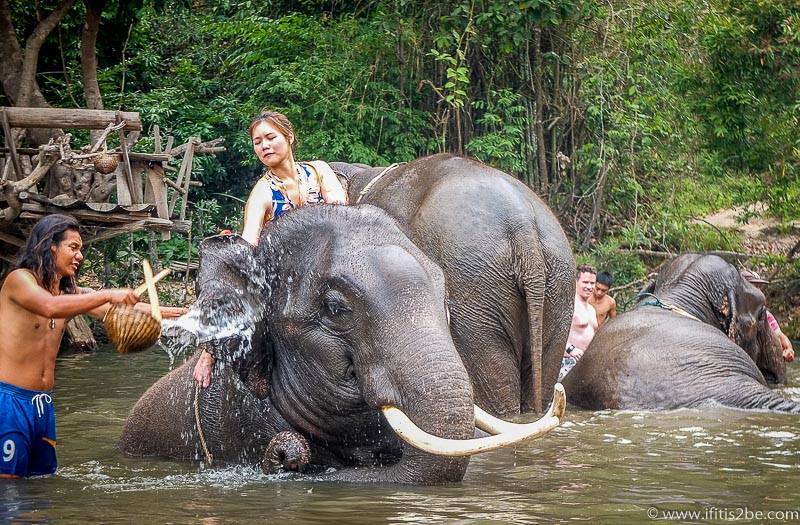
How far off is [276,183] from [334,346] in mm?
1227

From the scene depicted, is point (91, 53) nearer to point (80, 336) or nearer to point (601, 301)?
point (80, 336)

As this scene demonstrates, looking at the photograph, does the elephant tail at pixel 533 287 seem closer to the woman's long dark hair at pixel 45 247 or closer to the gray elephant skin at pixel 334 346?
the gray elephant skin at pixel 334 346

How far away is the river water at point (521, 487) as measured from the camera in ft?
15.4

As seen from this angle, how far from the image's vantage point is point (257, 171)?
698 inches

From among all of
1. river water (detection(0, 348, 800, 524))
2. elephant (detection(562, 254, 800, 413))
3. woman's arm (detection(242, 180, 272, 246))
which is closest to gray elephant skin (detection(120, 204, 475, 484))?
river water (detection(0, 348, 800, 524))

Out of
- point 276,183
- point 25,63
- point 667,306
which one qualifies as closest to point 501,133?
point 25,63

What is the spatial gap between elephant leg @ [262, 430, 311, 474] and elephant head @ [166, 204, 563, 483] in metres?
0.09

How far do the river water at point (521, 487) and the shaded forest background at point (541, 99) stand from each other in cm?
662

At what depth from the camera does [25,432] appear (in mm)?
5574

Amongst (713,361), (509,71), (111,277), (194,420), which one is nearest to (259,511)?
(194,420)

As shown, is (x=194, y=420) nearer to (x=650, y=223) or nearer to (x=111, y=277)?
(x=111, y=277)

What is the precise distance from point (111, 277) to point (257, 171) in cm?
468

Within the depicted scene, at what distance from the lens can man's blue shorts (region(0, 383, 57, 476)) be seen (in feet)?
18.1

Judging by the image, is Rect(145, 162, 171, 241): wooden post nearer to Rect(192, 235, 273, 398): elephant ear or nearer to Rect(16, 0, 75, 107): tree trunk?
Rect(16, 0, 75, 107): tree trunk
